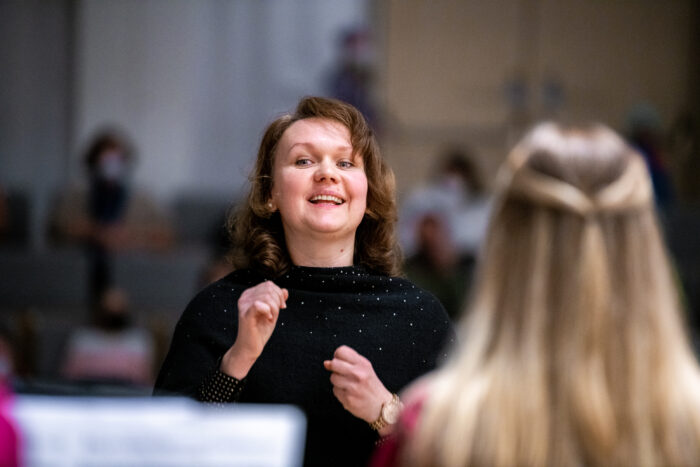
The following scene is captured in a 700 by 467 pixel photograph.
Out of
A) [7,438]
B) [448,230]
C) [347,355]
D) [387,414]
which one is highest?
[7,438]

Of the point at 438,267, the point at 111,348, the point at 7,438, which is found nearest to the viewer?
the point at 7,438

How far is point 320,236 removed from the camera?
230 cm

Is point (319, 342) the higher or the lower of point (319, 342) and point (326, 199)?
the lower

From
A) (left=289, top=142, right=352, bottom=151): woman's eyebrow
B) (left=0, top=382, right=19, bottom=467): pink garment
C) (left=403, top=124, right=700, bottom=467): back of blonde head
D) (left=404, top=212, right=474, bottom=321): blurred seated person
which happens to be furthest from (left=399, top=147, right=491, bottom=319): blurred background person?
(left=0, top=382, right=19, bottom=467): pink garment

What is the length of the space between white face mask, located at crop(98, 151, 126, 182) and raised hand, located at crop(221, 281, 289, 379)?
445 centimetres

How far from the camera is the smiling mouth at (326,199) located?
226cm

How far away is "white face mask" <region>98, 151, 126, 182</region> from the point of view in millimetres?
6383

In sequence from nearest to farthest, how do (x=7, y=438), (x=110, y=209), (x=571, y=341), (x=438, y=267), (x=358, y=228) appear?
(x=7, y=438)
(x=571, y=341)
(x=358, y=228)
(x=438, y=267)
(x=110, y=209)

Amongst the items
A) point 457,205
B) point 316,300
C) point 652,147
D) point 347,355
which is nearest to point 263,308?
point 347,355

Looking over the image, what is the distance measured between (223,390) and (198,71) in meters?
7.15

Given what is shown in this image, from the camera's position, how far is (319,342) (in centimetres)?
224

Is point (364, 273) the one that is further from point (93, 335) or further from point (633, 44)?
point (633, 44)

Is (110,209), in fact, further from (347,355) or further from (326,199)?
(347,355)

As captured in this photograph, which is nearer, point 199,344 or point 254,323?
point 254,323
